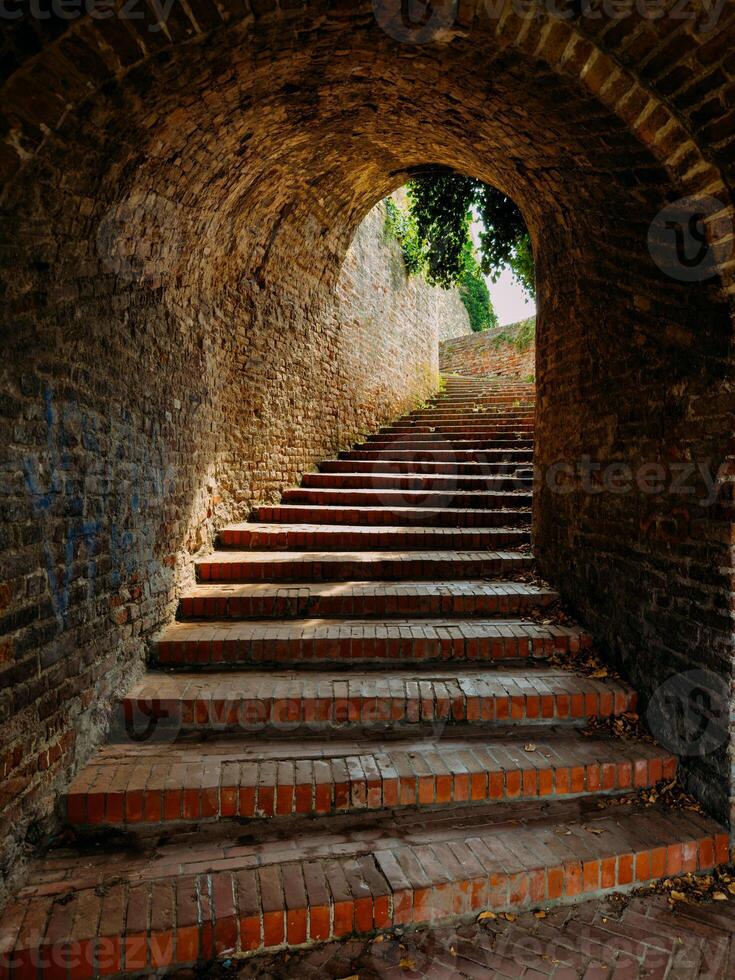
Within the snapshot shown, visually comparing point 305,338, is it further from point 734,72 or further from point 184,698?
point 734,72

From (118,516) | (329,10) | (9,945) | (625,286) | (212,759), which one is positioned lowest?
(9,945)

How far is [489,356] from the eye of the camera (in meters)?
14.8

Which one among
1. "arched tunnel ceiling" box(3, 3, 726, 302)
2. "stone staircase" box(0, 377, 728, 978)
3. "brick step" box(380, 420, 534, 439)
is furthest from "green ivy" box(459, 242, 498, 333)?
"stone staircase" box(0, 377, 728, 978)

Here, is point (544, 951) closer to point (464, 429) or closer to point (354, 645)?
point (354, 645)

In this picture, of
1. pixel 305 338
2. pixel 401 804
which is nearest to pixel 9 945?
pixel 401 804

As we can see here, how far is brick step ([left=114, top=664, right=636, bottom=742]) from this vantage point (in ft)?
9.57

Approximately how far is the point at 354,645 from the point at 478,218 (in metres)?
4.76

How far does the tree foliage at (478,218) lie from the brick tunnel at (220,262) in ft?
3.81

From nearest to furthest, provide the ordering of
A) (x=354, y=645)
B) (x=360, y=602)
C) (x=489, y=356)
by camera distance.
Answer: (x=354, y=645) → (x=360, y=602) → (x=489, y=356)

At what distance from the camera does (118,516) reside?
3039mm

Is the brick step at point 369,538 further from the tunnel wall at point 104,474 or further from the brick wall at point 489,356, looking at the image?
the brick wall at point 489,356

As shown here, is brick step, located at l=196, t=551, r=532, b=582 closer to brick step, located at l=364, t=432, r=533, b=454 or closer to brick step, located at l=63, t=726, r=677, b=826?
brick step, located at l=63, t=726, r=677, b=826

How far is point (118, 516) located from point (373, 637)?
1644mm

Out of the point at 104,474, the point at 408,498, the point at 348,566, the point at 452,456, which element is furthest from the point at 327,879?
the point at 452,456
